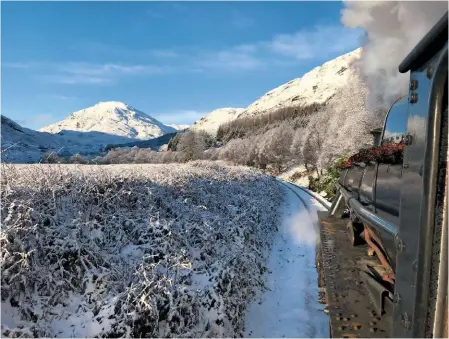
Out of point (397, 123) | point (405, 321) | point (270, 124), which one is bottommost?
point (405, 321)

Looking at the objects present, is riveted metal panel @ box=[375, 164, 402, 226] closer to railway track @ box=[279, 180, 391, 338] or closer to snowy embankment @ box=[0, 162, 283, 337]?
railway track @ box=[279, 180, 391, 338]

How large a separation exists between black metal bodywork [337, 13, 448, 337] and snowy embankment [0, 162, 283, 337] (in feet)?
11.7

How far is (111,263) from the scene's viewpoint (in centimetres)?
505

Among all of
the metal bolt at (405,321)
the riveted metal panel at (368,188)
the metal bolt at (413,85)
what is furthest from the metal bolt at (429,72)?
the riveted metal panel at (368,188)

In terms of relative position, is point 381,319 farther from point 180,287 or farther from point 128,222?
point 128,222

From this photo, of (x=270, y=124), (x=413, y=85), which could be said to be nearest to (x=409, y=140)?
(x=413, y=85)

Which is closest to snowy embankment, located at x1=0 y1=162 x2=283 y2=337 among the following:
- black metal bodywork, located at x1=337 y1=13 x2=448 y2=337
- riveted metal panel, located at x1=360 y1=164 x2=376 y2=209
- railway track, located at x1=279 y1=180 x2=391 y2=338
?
railway track, located at x1=279 y1=180 x2=391 y2=338

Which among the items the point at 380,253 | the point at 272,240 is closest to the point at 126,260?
the point at 380,253

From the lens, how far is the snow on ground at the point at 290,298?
5.77 metres

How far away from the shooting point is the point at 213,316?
5.11 m

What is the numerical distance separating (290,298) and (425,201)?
19.8ft

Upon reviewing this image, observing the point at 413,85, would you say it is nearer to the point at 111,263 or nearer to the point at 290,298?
the point at 111,263

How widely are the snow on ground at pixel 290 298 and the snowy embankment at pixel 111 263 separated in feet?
1.16

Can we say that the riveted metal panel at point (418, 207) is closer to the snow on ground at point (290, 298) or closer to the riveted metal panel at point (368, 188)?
the riveted metal panel at point (368, 188)
